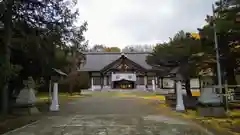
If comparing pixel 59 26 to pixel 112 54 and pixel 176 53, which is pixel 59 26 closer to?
pixel 176 53

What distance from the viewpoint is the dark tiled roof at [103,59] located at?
51.7m

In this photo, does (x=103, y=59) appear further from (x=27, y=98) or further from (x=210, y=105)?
(x=210, y=105)

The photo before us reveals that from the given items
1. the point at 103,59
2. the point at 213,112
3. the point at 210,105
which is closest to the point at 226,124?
the point at 213,112

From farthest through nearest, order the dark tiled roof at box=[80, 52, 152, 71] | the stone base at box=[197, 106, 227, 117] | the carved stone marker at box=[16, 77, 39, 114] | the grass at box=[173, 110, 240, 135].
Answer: the dark tiled roof at box=[80, 52, 152, 71]
the carved stone marker at box=[16, 77, 39, 114]
the stone base at box=[197, 106, 227, 117]
the grass at box=[173, 110, 240, 135]

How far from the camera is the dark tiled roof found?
51.7m

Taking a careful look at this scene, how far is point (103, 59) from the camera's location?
182ft

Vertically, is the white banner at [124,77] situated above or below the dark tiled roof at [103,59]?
below

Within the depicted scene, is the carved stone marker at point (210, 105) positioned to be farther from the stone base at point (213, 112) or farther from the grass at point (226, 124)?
the grass at point (226, 124)

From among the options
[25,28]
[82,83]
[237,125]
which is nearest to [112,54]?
[82,83]

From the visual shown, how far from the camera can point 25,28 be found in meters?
16.1

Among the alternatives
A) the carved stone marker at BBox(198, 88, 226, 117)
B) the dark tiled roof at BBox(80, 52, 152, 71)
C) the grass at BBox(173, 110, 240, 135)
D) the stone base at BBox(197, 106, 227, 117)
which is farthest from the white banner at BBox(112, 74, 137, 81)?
the grass at BBox(173, 110, 240, 135)

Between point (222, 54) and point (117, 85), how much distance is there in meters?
34.3

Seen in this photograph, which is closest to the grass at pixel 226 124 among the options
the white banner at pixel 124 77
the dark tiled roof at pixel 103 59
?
the white banner at pixel 124 77

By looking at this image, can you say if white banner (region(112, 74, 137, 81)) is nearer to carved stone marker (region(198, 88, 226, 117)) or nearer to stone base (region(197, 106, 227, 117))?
carved stone marker (region(198, 88, 226, 117))
